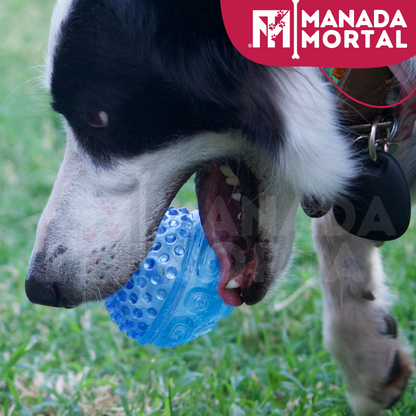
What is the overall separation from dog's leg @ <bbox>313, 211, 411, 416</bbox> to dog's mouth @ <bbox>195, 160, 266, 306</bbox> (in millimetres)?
302

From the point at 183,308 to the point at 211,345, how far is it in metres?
0.69

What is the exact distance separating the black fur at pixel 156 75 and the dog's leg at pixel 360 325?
521 millimetres

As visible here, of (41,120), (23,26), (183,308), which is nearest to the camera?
(183,308)

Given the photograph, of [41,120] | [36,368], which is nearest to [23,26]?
[41,120]

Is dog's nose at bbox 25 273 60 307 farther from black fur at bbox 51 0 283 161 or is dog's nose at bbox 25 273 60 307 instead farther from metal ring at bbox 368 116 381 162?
metal ring at bbox 368 116 381 162

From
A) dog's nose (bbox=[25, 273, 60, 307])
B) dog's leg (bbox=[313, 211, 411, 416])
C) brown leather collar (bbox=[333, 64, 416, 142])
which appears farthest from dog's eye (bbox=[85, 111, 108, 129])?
dog's leg (bbox=[313, 211, 411, 416])

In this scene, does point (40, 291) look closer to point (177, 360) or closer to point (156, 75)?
point (156, 75)

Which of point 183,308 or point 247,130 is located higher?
point 247,130

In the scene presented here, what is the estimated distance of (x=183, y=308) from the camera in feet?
4.63

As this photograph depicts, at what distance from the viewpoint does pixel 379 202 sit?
129cm

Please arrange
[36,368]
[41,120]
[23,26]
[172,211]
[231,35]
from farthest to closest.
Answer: [23,26] < [41,120] < [36,368] < [172,211] < [231,35]

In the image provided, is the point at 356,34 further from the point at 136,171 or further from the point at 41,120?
the point at 41,120

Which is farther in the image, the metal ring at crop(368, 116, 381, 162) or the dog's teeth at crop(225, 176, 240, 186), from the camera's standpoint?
the dog's teeth at crop(225, 176, 240, 186)

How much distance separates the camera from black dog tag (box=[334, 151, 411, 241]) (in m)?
1.25
